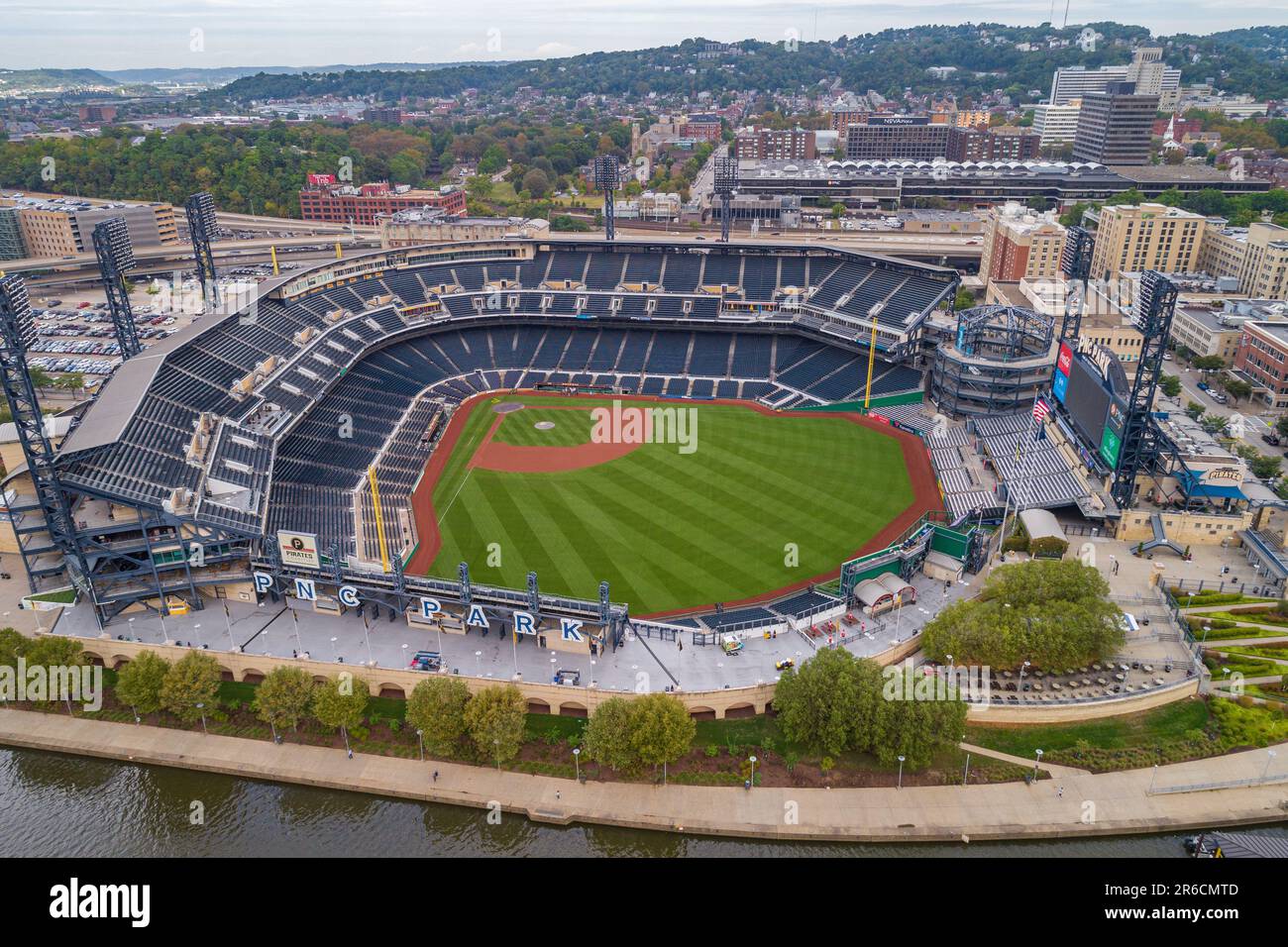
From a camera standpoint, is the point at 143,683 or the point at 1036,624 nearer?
the point at 143,683

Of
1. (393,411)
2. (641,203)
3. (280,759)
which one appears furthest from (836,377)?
(641,203)

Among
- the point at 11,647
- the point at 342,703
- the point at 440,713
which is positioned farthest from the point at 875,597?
the point at 11,647

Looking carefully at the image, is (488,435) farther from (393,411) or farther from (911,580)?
(911,580)

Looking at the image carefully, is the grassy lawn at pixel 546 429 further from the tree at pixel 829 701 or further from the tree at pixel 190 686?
the tree at pixel 829 701

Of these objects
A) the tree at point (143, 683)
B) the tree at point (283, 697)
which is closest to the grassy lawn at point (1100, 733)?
the tree at point (283, 697)

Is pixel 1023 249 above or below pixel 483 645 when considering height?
above

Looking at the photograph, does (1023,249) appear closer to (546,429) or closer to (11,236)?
(546,429)
